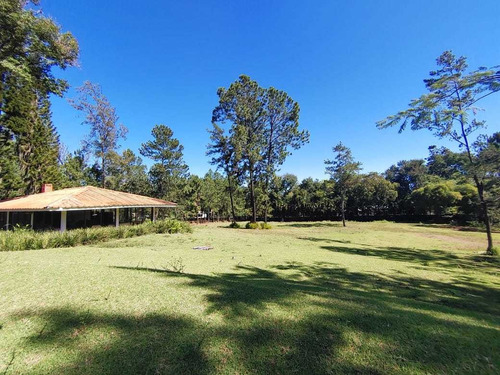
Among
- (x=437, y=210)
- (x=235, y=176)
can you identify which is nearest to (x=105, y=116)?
(x=235, y=176)

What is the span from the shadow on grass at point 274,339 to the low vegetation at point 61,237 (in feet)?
30.9

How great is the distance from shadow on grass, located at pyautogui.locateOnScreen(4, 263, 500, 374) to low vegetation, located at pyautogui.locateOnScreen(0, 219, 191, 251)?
9.43 metres

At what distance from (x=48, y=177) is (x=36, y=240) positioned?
14621 mm

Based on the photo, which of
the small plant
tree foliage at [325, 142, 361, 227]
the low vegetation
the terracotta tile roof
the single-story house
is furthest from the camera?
tree foliage at [325, 142, 361, 227]

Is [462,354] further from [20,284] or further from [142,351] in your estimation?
[20,284]

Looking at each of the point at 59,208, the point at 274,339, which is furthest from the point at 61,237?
the point at 274,339

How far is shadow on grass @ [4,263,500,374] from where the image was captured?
225cm

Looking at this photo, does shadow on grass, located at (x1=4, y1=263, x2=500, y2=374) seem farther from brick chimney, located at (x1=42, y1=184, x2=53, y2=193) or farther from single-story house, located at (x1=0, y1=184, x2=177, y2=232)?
brick chimney, located at (x1=42, y1=184, x2=53, y2=193)

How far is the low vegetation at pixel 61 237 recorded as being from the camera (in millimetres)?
9789

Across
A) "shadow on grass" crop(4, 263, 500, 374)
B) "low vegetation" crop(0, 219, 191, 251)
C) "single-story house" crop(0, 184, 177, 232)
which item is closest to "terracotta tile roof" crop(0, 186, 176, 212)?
"single-story house" crop(0, 184, 177, 232)

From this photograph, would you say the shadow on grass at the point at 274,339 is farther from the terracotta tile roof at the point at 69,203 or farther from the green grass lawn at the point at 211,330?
the terracotta tile roof at the point at 69,203

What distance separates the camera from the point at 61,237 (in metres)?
11.1

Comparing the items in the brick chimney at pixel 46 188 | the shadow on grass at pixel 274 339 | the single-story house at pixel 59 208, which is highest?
the brick chimney at pixel 46 188

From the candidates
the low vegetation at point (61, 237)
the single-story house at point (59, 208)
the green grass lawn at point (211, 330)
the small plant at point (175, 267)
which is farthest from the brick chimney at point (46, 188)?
the green grass lawn at point (211, 330)
